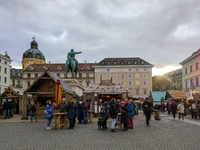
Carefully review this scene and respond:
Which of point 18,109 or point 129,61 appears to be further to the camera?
point 129,61

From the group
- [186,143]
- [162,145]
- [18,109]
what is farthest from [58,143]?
[18,109]

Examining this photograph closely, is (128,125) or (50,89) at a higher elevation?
(50,89)

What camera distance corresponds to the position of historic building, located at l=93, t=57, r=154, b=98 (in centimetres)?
7406

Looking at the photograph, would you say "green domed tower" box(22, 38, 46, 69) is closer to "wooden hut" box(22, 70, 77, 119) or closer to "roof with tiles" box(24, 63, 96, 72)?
"roof with tiles" box(24, 63, 96, 72)

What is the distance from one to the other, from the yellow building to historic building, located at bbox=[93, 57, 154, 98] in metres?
22.5

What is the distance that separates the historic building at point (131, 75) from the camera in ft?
243

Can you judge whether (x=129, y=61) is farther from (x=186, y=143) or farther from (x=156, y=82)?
(x=186, y=143)

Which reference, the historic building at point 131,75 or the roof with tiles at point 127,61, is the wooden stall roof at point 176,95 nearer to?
the historic building at point 131,75

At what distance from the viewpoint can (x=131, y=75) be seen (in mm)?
74625

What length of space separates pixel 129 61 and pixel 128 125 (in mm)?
64892

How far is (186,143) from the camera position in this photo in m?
7.81

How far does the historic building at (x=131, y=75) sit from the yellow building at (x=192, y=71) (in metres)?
22.5

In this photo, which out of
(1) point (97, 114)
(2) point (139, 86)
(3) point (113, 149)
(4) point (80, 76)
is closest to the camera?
(3) point (113, 149)

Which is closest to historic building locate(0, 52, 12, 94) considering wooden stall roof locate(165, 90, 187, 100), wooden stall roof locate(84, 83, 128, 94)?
wooden stall roof locate(84, 83, 128, 94)
